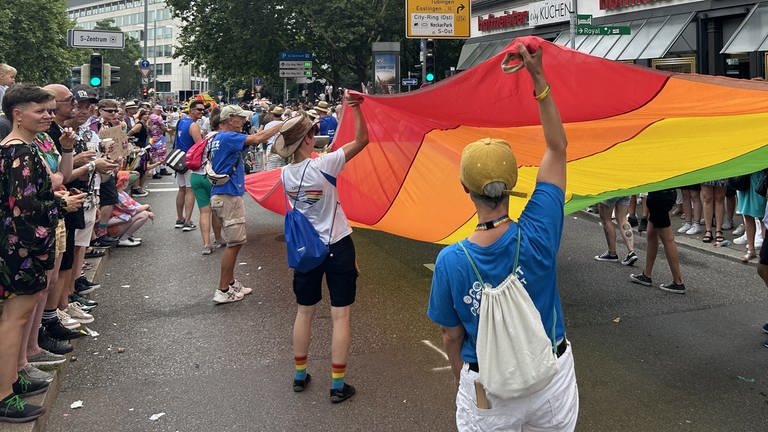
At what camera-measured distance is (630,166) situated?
528cm

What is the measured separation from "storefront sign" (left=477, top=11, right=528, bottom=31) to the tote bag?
25.9m

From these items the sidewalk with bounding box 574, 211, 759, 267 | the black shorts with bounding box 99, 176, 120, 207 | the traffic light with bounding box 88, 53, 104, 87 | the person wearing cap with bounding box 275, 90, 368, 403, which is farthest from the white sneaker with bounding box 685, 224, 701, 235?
the traffic light with bounding box 88, 53, 104, 87

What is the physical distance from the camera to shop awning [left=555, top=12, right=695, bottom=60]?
18.8 m

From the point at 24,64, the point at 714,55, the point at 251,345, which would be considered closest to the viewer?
the point at 251,345

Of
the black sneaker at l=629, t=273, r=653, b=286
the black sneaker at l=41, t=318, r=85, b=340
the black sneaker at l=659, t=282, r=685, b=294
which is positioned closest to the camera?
the black sneaker at l=41, t=318, r=85, b=340

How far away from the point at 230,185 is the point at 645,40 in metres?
16.7

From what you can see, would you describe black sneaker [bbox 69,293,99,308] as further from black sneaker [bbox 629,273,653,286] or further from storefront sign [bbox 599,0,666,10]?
storefront sign [bbox 599,0,666,10]

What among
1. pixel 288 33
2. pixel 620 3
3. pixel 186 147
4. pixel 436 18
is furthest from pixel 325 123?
pixel 288 33

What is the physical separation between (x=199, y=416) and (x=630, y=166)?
3.77m

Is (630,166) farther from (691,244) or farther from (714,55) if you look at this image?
(714,55)

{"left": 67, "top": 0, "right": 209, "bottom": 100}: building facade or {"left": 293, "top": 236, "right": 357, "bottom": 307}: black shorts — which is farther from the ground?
{"left": 67, "top": 0, "right": 209, "bottom": 100}: building facade

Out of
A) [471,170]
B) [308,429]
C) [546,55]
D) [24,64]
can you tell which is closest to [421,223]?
[546,55]

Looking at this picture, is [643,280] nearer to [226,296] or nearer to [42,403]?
[226,296]

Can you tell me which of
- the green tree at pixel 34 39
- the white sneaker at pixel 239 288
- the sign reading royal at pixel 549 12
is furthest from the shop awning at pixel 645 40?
the green tree at pixel 34 39
